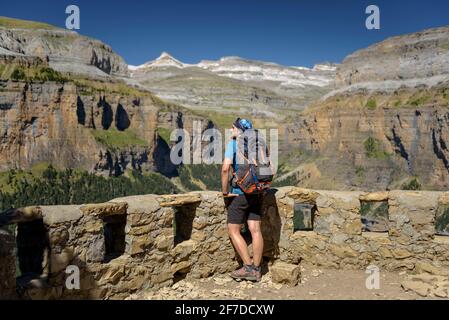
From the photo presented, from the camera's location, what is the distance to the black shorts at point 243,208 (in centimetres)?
1028

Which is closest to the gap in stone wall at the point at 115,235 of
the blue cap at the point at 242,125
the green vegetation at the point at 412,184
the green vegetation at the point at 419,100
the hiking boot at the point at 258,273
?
the hiking boot at the point at 258,273

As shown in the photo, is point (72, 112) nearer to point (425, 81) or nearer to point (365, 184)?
point (365, 184)

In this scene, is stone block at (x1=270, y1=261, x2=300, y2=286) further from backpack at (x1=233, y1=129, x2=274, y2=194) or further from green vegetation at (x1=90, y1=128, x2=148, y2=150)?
green vegetation at (x1=90, y1=128, x2=148, y2=150)

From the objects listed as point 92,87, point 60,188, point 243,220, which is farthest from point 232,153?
point 92,87

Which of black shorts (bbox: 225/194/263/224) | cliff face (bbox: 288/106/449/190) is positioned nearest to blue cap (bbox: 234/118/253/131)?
black shorts (bbox: 225/194/263/224)

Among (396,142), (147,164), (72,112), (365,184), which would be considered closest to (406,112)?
(396,142)

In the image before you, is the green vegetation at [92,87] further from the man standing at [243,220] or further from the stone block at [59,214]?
the stone block at [59,214]

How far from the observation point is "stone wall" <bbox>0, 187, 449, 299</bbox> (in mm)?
8492

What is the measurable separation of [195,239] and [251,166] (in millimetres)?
2660

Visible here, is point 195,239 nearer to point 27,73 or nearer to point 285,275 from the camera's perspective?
point 285,275

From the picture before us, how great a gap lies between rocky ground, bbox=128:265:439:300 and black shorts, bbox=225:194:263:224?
67.1 inches

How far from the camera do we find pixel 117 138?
186 metres

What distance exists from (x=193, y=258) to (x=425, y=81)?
662ft
